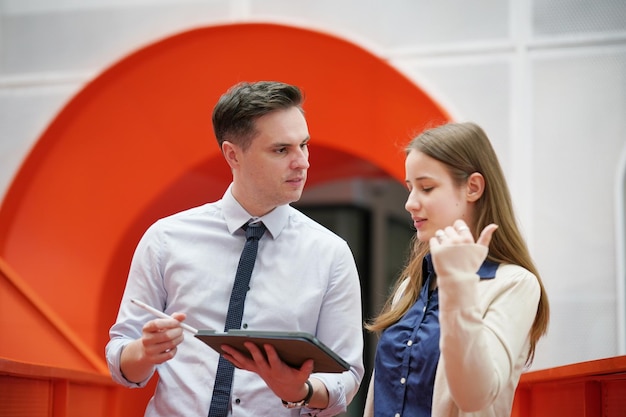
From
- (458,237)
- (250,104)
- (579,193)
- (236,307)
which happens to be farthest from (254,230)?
(579,193)

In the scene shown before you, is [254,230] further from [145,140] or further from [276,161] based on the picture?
[145,140]

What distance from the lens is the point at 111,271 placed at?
5441mm

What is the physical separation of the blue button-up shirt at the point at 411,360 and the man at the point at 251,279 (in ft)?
0.79

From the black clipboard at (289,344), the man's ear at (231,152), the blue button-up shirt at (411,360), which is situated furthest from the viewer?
the man's ear at (231,152)

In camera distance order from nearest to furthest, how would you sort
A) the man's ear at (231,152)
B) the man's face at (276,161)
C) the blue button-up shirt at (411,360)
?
the blue button-up shirt at (411,360)
the man's face at (276,161)
the man's ear at (231,152)

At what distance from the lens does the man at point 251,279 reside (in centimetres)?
277

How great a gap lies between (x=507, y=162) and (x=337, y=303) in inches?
96.0

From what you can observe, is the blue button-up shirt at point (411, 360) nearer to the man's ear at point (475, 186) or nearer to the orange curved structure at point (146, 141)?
the man's ear at point (475, 186)

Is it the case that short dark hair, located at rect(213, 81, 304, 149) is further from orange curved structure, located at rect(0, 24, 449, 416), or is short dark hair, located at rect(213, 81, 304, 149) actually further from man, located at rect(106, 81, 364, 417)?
orange curved structure, located at rect(0, 24, 449, 416)

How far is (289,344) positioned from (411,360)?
386 millimetres

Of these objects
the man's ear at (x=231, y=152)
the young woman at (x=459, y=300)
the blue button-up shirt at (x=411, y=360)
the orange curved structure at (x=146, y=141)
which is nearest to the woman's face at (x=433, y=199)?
the young woman at (x=459, y=300)

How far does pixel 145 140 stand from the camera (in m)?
5.41

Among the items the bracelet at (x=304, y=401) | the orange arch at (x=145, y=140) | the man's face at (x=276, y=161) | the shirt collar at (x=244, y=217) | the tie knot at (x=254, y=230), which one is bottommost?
the bracelet at (x=304, y=401)

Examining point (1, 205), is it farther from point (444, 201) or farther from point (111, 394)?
point (444, 201)
